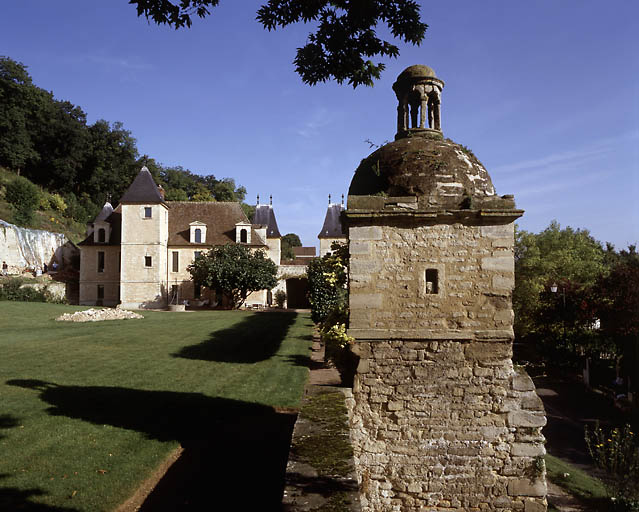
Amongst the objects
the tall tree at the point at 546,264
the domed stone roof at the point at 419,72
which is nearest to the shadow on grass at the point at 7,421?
the domed stone roof at the point at 419,72

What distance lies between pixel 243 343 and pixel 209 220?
74.2 ft

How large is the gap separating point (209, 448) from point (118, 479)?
180cm

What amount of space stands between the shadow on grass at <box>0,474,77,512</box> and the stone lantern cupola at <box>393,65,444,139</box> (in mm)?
7376

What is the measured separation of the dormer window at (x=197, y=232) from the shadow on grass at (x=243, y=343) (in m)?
13.0

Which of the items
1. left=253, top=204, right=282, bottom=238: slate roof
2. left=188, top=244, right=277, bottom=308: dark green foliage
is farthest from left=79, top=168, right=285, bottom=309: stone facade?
left=253, top=204, right=282, bottom=238: slate roof

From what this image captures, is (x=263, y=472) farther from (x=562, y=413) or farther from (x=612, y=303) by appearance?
(x=612, y=303)

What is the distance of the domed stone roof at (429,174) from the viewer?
665 cm

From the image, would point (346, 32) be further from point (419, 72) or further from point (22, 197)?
point (22, 197)

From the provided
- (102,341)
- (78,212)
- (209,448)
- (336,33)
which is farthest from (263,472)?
(78,212)

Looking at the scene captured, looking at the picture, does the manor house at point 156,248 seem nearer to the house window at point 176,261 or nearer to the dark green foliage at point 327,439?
the house window at point 176,261

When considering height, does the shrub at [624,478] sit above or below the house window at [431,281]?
below

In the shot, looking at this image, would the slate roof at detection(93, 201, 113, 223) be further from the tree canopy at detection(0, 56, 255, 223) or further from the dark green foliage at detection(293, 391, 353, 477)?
the dark green foliage at detection(293, 391, 353, 477)

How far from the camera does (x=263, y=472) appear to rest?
7312mm

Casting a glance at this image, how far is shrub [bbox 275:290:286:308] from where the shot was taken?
1606 inches
